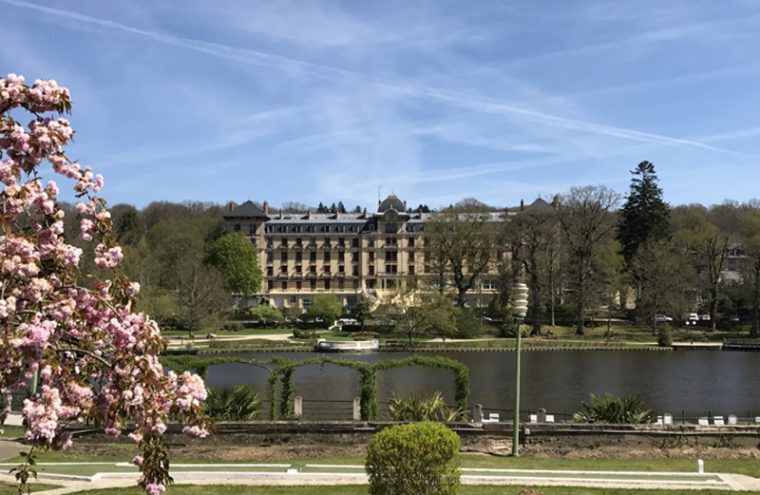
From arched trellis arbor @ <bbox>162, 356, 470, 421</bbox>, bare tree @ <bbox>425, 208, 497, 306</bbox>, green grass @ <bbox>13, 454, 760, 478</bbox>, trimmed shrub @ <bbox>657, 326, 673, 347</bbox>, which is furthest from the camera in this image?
bare tree @ <bbox>425, 208, 497, 306</bbox>

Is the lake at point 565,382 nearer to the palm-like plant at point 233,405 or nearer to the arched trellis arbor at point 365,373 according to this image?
the arched trellis arbor at point 365,373

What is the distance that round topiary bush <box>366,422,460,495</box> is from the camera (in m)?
10.4

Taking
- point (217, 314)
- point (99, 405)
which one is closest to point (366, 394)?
point (99, 405)

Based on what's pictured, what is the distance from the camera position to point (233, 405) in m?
22.9

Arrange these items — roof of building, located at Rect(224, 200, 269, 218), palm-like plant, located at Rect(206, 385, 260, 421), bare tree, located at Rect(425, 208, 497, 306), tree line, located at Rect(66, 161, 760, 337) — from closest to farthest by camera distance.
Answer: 1. palm-like plant, located at Rect(206, 385, 260, 421)
2. tree line, located at Rect(66, 161, 760, 337)
3. bare tree, located at Rect(425, 208, 497, 306)
4. roof of building, located at Rect(224, 200, 269, 218)

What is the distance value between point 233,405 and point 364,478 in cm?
895

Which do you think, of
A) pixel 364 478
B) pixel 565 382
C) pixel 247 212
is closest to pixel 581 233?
pixel 565 382

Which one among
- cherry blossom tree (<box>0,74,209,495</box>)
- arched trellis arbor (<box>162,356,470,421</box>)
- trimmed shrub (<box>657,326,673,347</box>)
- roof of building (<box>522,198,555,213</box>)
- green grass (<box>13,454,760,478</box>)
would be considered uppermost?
roof of building (<box>522,198,555,213</box>)

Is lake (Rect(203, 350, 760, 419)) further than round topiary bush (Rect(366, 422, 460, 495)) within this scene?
Yes

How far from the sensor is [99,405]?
311 inches

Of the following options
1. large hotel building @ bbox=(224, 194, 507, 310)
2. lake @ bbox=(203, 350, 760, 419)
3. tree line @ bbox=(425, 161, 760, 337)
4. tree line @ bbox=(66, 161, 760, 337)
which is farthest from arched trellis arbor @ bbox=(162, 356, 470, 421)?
large hotel building @ bbox=(224, 194, 507, 310)

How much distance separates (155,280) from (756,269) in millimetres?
67499

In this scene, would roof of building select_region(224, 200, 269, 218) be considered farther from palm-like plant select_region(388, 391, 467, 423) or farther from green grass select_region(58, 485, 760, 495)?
green grass select_region(58, 485, 760, 495)

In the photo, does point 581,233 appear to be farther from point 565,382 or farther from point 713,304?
point 565,382
